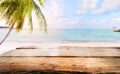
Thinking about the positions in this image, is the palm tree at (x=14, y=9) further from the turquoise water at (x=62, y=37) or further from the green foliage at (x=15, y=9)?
the turquoise water at (x=62, y=37)

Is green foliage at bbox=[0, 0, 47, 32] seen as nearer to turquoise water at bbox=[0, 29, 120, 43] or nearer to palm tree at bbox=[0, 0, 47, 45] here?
palm tree at bbox=[0, 0, 47, 45]

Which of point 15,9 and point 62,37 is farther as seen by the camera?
point 62,37

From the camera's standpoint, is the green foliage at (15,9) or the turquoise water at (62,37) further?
the turquoise water at (62,37)

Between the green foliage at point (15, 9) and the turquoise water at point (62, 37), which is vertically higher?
the green foliage at point (15, 9)

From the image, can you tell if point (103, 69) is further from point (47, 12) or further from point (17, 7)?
point (47, 12)

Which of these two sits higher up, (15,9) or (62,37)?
(15,9)

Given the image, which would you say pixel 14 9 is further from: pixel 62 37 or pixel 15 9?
pixel 62 37

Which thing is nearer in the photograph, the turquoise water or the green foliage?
the green foliage

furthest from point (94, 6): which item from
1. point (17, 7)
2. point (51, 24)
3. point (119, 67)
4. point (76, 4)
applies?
point (119, 67)

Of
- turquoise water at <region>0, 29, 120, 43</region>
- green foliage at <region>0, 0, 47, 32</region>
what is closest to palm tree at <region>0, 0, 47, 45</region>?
green foliage at <region>0, 0, 47, 32</region>

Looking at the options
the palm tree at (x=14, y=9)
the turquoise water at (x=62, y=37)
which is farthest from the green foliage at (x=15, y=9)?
the turquoise water at (x=62, y=37)

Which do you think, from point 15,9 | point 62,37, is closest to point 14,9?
point 15,9

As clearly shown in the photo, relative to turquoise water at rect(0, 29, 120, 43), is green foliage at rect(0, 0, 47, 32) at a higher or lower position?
higher

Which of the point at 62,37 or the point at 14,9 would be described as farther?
the point at 62,37
